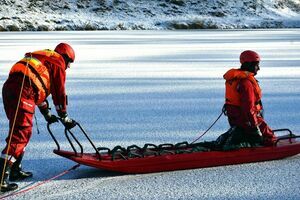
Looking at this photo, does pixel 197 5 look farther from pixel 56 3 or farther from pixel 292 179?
pixel 292 179

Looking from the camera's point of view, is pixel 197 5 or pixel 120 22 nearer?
pixel 120 22

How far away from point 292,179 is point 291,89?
4577 mm

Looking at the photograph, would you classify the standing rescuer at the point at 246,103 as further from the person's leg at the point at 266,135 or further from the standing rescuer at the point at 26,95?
the standing rescuer at the point at 26,95

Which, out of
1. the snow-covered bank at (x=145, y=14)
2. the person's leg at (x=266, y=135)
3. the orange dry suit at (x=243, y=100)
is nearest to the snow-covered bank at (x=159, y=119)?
the person's leg at (x=266, y=135)

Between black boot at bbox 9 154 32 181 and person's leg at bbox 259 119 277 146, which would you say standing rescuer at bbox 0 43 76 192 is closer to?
black boot at bbox 9 154 32 181

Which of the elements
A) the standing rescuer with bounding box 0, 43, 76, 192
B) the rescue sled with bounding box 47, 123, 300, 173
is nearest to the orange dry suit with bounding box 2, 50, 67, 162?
the standing rescuer with bounding box 0, 43, 76, 192

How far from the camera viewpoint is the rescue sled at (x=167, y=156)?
3.87 metres

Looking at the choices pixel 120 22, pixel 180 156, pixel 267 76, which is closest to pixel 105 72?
pixel 267 76

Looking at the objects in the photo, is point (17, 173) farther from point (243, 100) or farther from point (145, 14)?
point (145, 14)

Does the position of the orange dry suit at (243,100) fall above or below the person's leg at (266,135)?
above

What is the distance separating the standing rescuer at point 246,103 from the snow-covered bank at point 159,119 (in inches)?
9.7

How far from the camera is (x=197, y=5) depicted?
3881 centimetres

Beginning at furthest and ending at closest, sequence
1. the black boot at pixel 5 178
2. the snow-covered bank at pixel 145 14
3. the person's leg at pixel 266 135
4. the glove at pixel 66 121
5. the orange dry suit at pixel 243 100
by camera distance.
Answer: the snow-covered bank at pixel 145 14
the person's leg at pixel 266 135
the orange dry suit at pixel 243 100
the glove at pixel 66 121
the black boot at pixel 5 178

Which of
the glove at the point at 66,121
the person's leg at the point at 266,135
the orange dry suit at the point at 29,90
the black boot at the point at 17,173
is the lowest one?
the black boot at the point at 17,173
